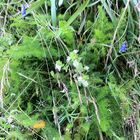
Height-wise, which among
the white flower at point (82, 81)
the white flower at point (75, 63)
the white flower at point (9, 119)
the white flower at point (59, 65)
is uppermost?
the white flower at point (59, 65)

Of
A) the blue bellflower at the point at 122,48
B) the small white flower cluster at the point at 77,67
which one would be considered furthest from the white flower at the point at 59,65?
the blue bellflower at the point at 122,48

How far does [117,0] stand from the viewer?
5.13 feet

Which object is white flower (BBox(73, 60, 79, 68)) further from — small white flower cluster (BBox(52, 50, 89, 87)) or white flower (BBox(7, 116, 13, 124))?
white flower (BBox(7, 116, 13, 124))

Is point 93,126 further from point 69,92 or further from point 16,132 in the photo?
point 16,132

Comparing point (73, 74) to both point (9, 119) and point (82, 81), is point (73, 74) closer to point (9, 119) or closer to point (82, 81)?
point (82, 81)

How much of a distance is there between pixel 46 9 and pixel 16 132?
21.1 inches

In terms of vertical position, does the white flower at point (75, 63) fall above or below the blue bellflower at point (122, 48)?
above

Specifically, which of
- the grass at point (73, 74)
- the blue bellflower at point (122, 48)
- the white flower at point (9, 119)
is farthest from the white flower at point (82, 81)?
the white flower at point (9, 119)

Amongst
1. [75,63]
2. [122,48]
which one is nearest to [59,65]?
[75,63]

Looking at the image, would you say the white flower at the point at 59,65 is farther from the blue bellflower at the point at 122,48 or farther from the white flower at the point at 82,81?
the blue bellflower at the point at 122,48

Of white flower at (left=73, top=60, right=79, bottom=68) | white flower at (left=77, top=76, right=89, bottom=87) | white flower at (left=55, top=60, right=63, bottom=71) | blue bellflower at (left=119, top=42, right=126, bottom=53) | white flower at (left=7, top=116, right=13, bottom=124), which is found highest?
white flower at (left=55, top=60, right=63, bottom=71)

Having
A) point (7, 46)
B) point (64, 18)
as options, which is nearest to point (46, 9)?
point (64, 18)

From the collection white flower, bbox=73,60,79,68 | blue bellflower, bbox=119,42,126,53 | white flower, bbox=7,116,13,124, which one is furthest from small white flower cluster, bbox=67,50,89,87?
white flower, bbox=7,116,13,124

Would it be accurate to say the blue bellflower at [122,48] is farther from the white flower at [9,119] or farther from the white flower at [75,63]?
the white flower at [9,119]
